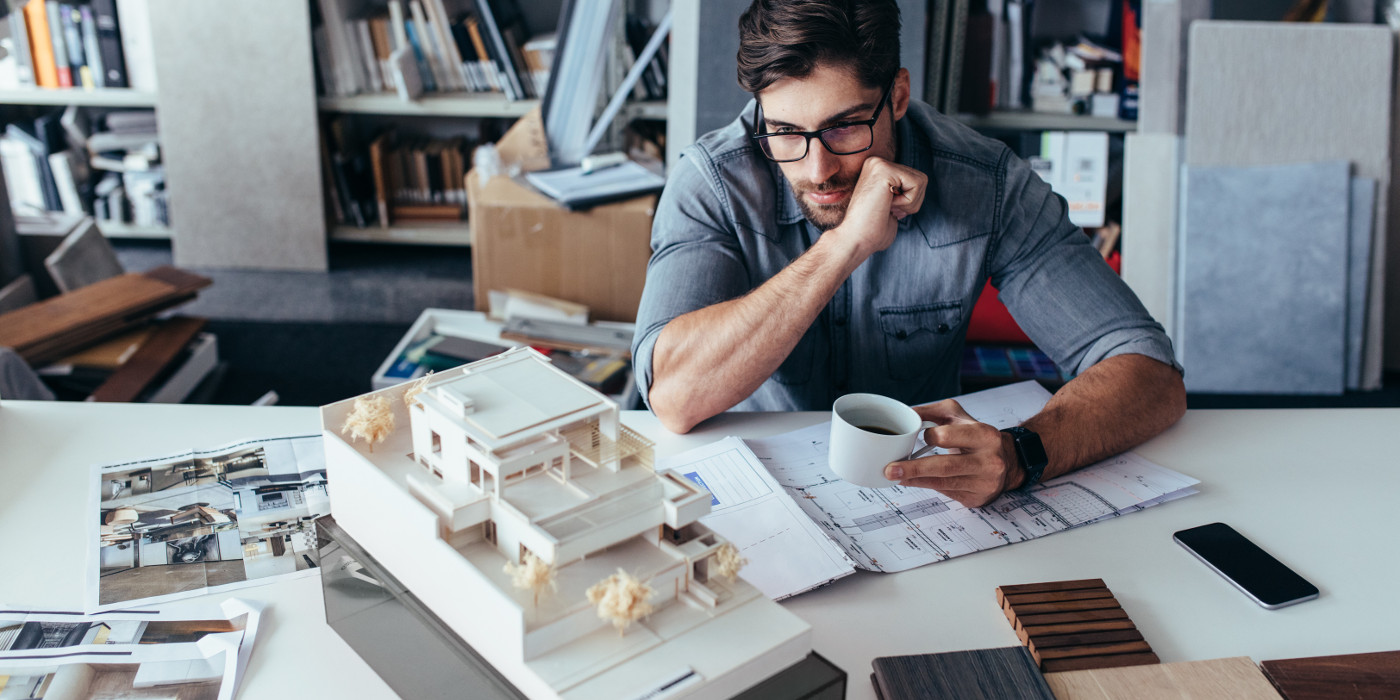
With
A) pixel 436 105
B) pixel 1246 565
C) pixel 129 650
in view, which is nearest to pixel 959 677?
pixel 1246 565

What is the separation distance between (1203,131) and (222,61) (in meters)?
3.26

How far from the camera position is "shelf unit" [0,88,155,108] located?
359 cm

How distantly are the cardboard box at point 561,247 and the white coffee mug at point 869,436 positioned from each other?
1.65m

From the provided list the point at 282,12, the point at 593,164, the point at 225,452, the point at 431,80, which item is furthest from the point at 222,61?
the point at 225,452

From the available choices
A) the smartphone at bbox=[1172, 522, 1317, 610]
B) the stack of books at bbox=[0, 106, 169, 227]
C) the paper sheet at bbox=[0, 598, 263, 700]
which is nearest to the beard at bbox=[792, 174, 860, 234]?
the smartphone at bbox=[1172, 522, 1317, 610]

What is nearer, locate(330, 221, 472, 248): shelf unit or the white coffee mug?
the white coffee mug

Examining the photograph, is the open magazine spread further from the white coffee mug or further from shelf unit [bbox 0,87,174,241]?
shelf unit [bbox 0,87,174,241]

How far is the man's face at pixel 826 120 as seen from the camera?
1.33 metres

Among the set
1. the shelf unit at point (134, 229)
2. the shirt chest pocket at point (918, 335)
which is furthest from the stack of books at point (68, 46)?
the shirt chest pocket at point (918, 335)

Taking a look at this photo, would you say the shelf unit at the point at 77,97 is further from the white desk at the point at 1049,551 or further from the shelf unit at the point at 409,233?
the white desk at the point at 1049,551

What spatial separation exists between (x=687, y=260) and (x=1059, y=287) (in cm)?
55

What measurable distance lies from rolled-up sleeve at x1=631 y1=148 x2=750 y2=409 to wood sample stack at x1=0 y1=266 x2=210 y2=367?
1.73 meters

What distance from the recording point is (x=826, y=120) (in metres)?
1.35

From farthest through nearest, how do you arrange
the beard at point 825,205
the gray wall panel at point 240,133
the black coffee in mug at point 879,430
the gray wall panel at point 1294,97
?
1. the gray wall panel at point 240,133
2. the gray wall panel at point 1294,97
3. the beard at point 825,205
4. the black coffee in mug at point 879,430
